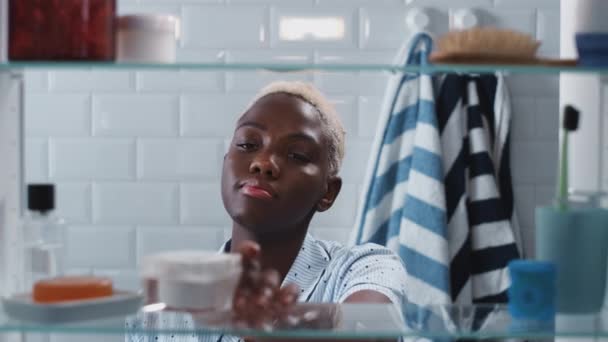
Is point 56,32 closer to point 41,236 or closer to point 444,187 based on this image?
point 41,236

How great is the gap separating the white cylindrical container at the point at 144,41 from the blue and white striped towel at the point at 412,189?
2.71ft

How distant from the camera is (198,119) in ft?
5.47

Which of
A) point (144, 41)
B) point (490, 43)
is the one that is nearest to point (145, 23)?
point (144, 41)

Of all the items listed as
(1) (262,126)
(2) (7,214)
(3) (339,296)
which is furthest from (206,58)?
(2) (7,214)

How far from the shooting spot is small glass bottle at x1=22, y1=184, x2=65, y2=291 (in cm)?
79

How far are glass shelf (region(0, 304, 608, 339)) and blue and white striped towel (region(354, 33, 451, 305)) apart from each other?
28.3 inches

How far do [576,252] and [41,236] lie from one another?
0.46m


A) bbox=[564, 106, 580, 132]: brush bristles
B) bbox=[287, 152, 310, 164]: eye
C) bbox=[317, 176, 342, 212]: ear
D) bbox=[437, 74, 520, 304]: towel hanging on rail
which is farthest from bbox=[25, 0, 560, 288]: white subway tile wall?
bbox=[564, 106, 580, 132]: brush bristles

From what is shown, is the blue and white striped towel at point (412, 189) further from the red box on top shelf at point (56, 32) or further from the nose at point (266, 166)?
the red box on top shelf at point (56, 32)

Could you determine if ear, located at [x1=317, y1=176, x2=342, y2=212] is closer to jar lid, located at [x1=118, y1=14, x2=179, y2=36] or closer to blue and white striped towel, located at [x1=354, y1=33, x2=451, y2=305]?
blue and white striped towel, located at [x1=354, y1=33, x2=451, y2=305]

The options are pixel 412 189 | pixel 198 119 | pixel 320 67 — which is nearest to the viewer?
pixel 320 67

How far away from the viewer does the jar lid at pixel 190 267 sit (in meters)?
0.74

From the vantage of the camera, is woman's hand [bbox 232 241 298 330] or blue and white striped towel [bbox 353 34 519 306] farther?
blue and white striped towel [bbox 353 34 519 306]

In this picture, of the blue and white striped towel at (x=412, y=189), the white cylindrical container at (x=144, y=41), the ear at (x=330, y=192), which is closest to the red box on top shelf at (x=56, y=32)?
the white cylindrical container at (x=144, y=41)
